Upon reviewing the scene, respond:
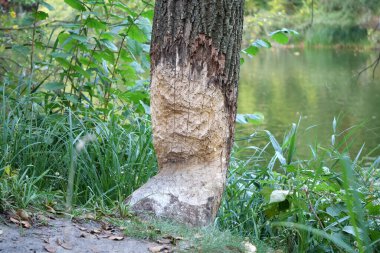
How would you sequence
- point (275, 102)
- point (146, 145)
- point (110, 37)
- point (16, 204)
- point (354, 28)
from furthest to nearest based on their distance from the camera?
point (354, 28)
point (275, 102)
point (110, 37)
point (146, 145)
point (16, 204)

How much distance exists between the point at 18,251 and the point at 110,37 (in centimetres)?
292

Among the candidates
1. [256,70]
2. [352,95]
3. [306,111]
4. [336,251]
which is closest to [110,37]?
[336,251]

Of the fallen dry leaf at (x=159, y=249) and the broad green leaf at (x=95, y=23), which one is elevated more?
the broad green leaf at (x=95, y=23)

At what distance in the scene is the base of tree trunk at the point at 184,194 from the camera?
3.77 meters

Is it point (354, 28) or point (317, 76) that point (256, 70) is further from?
point (354, 28)

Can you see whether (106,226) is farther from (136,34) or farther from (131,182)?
(136,34)

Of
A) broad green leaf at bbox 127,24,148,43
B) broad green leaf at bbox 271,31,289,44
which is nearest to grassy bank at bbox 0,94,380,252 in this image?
broad green leaf at bbox 127,24,148,43

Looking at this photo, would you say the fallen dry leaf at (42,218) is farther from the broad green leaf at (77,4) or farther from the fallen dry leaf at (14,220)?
the broad green leaf at (77,4)

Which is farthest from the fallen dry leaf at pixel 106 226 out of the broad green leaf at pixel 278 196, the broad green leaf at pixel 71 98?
the broad green leaf at pixel 71 98

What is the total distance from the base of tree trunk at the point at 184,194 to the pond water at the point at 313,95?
5301 millimetres

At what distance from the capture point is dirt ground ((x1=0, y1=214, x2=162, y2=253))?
9.68 feet

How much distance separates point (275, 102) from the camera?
17.4 metres

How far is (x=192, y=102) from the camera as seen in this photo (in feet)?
12.6

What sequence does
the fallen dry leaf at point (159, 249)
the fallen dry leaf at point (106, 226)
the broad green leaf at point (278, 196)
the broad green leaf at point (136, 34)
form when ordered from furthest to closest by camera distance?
the broad green leaf at point (136, 34), the broad green leaf at point (278, 196), the fallen dry leaf at point (106, 226), the fallen dry leaf at point (159, 249)
